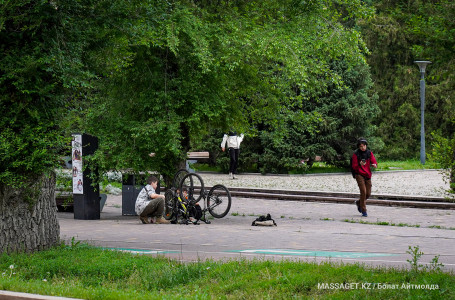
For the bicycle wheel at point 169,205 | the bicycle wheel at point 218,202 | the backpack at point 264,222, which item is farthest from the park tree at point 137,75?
the backpack at point 264,222

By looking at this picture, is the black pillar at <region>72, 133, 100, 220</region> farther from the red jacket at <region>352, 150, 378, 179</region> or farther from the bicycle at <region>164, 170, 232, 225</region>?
the red jacket at <region>352, 150, 378, 179</region>

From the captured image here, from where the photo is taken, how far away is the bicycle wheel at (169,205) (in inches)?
656

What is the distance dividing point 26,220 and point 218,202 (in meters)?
6.98

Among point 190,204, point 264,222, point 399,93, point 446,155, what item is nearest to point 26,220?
point 264,222

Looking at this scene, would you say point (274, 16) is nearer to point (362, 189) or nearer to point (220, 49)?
point (220, 49)

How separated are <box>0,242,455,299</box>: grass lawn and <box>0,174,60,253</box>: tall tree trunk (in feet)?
1.96

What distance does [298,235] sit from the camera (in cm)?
1352

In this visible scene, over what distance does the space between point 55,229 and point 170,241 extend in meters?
2.32

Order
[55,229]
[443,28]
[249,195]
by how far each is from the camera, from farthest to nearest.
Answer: [249,195], [55,229], [443,28]

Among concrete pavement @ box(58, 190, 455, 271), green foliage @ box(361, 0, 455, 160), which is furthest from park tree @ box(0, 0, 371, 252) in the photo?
green foliage @ box(361, 0, 455, 160)

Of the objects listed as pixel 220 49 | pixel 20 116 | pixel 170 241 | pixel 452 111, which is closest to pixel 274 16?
pixel 220 49

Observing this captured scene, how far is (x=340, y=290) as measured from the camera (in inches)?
294

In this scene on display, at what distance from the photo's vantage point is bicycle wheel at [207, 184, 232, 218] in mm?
17163

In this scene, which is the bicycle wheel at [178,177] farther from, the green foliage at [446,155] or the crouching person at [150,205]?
→ the green foliage at [446,155]
